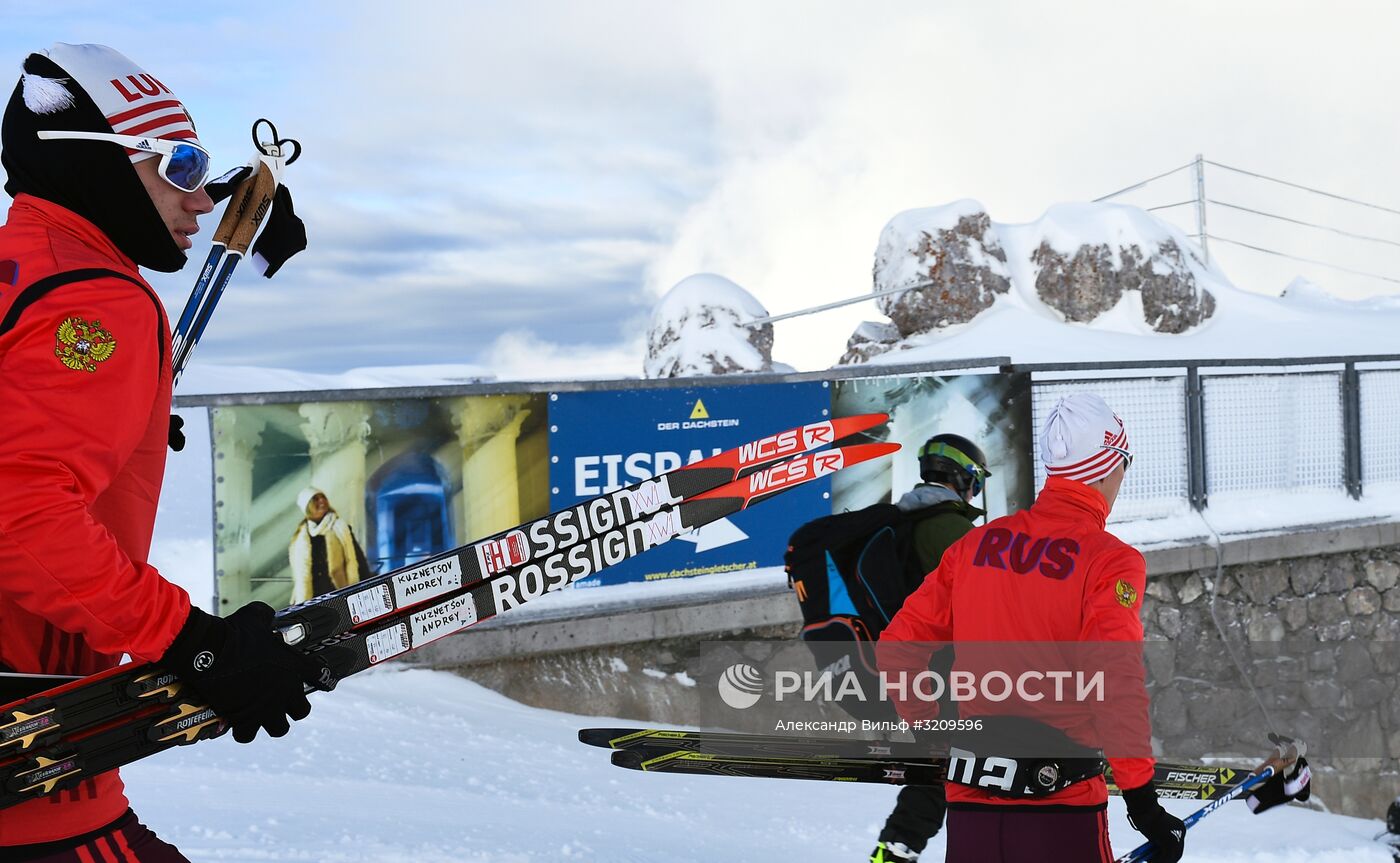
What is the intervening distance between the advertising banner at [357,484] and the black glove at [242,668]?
5383 mm

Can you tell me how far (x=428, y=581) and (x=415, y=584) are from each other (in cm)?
4

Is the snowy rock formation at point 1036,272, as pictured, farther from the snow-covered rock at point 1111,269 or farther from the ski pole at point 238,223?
the ski pole at point 238,223

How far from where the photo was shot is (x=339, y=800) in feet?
17.4

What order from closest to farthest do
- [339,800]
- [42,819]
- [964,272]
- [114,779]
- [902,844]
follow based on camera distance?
[42,819] → [114,779] → [902,844] → [339,800] → [964,272]

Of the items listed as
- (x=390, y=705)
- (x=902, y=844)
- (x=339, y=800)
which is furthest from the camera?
(x=390, y=705)

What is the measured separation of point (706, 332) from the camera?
16500 mm

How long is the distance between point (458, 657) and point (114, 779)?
5369 millimetres

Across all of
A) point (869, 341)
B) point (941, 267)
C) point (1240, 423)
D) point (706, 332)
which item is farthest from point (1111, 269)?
point (1240, 423)

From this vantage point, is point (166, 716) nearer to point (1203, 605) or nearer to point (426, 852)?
point (426, 852)

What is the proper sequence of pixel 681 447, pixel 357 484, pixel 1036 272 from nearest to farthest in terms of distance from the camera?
1. pixel 357 484
2. pixel 681 447
3. pixel 1036 272

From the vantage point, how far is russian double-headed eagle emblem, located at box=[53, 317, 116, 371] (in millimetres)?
1805

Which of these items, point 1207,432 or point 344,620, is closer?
point 344,620

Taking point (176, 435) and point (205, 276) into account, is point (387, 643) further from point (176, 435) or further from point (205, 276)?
point (205, 276)

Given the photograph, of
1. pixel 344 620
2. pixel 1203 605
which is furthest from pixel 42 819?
pixel 1203 605
